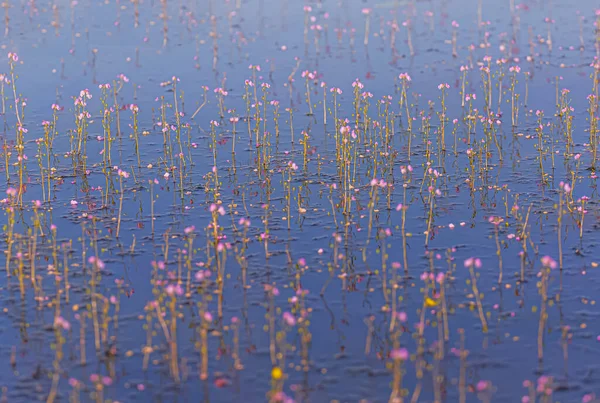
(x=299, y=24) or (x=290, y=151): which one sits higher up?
(x=299, y=24)

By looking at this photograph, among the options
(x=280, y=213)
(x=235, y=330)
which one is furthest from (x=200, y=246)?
Result: (x=235, y=330)

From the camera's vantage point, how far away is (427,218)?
37.3ft

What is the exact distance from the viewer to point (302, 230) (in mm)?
11023

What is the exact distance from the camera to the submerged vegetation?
25.5ft

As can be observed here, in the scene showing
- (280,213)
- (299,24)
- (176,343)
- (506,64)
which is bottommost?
(176,343)

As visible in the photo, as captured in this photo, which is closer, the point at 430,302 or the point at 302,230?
the point at 430,302

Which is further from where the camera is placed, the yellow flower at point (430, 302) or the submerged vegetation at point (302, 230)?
the yellow flower at point (430, 302)

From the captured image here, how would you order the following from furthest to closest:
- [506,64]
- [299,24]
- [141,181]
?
[299,24], [506,64], [141,181]

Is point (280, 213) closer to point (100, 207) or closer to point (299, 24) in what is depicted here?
point (100, 207)

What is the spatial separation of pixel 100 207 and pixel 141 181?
1.23 m

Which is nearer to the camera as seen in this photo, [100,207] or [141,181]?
[100,207]

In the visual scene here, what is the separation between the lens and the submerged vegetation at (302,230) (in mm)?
7758

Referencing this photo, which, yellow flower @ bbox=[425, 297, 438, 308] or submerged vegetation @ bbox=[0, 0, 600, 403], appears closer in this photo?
submerged vegetation @ bbox=[0, 0, 600, 403]

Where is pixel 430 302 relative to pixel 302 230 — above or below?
below
